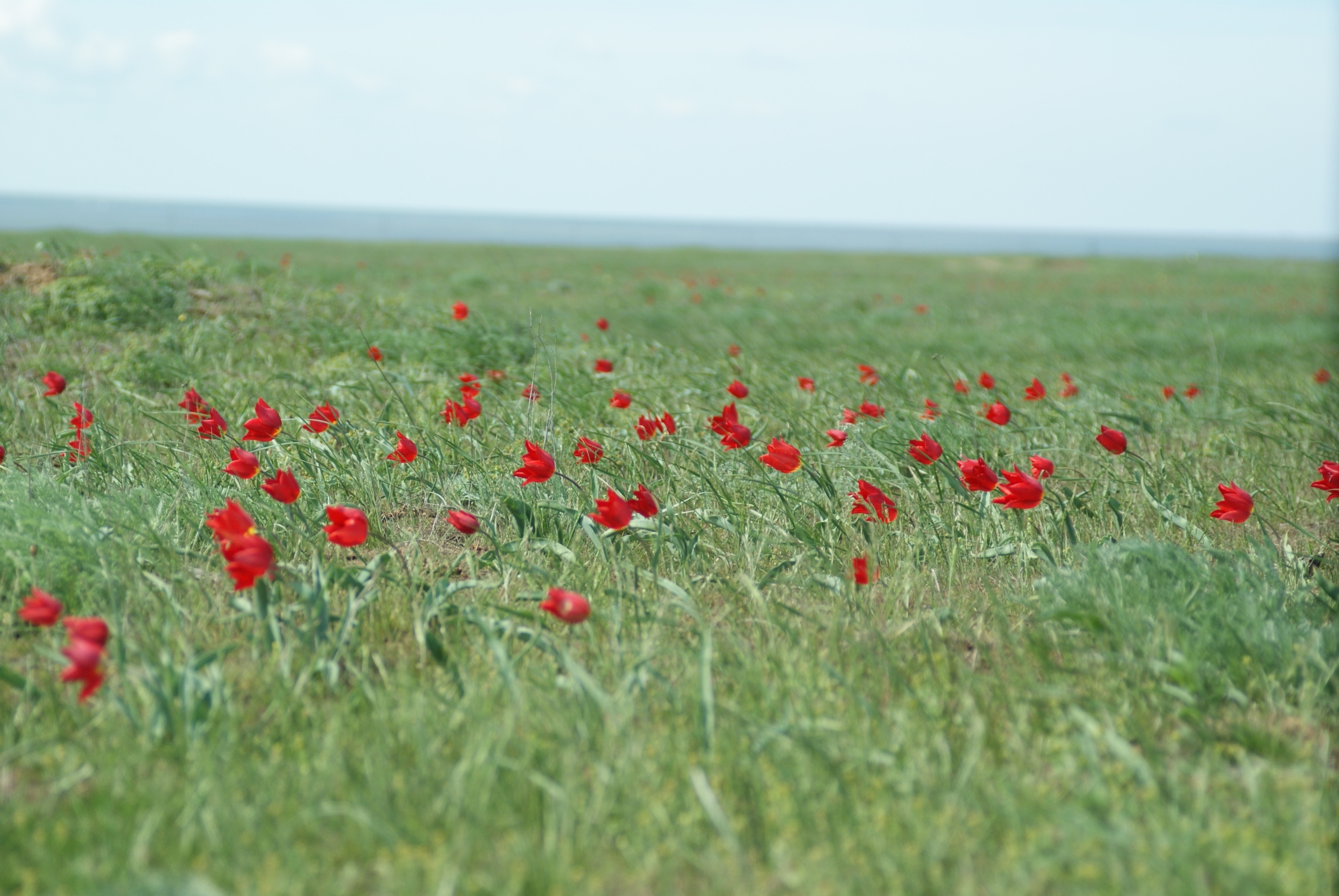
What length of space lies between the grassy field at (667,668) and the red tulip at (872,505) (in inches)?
4.6

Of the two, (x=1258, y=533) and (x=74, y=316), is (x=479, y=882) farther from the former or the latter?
(x=74, y=316)

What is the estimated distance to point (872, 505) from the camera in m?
2.63

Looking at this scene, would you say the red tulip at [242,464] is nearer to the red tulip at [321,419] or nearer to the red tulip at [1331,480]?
the red tulip at [321,419]

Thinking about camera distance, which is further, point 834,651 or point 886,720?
point 834,651

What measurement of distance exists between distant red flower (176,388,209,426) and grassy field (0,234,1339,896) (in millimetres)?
95

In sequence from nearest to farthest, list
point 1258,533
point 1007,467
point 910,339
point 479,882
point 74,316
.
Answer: point 479,882
point 1258,533
point 1007,467
point 74,316
point 910,339

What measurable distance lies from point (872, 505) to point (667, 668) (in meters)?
0.81

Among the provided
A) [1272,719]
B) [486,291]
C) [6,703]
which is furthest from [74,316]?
[486,291]

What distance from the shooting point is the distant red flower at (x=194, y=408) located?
3.37 meters

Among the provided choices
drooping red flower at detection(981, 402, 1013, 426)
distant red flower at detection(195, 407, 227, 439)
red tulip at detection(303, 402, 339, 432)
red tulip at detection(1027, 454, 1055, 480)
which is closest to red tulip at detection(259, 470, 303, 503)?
red tulip at detection(303, 402, 339, 432)

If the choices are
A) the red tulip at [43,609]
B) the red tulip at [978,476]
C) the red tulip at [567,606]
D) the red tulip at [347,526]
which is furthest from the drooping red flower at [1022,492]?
the red tulip at [43,609]

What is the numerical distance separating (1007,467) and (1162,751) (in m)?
1.72

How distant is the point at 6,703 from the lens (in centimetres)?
200

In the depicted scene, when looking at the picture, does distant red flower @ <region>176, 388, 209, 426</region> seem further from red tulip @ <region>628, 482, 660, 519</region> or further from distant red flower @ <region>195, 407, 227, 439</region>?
red tulip @ <region>628, 482, 660, 519</region>
